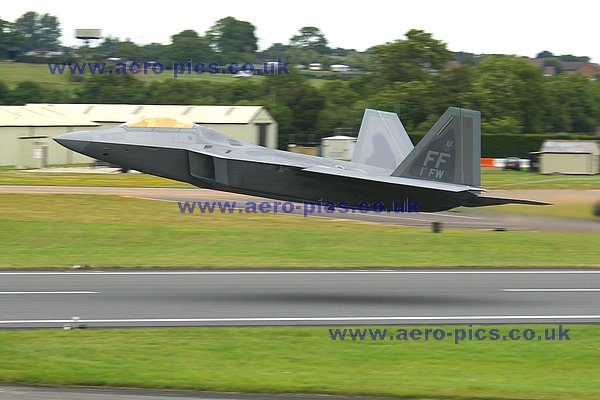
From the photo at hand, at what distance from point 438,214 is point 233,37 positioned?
340 feet

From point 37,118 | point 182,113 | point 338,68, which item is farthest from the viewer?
point 338,68

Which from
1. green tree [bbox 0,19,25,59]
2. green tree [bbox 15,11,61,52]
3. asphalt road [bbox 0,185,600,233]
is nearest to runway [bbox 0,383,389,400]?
asphalt road [bbox 0,185,600,233]

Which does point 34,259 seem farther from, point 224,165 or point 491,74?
point 491,74

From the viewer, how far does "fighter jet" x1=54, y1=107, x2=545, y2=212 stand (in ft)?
59.5

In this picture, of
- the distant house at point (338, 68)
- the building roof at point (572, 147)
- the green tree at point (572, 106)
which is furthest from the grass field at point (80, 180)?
the distant house at point (338, 68)

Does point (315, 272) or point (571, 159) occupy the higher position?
point (571, 159)

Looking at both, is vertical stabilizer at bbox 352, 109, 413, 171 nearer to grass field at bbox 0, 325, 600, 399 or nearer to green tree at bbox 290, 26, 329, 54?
grass field at bbox 0, 325, 600, 399

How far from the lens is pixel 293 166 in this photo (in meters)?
18.1

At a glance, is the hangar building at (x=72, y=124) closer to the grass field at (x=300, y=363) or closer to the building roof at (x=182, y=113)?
the building roof at (x=182, y=113)

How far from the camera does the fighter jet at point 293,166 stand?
714 inches

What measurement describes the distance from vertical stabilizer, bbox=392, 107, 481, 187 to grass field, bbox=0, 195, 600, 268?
3.15 m

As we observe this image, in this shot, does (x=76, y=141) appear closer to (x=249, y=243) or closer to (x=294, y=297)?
(x=294, y=297)

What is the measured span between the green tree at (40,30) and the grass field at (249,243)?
382ft

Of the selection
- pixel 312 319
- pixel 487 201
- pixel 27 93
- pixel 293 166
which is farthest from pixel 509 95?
pixel 312 319
